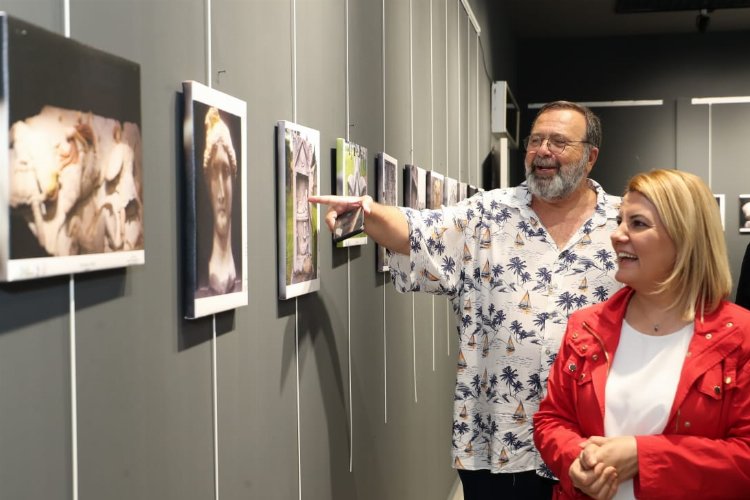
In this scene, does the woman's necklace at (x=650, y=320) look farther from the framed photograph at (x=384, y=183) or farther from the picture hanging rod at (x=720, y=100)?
the picture hanging rod at (x=720, y=100)

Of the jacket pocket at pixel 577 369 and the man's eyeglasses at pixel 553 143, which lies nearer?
the jacket pocket at pixel 577 369

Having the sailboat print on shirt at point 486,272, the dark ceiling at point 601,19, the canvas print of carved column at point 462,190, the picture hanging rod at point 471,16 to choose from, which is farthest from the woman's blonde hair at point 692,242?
the dark ceiling at point 601,19

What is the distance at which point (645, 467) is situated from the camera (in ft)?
5.84

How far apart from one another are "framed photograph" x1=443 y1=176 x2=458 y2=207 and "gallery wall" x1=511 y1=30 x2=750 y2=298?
5.22 metres

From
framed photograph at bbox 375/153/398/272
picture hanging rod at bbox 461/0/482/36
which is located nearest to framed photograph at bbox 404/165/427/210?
framed photograph at bbox 375/153/398/272

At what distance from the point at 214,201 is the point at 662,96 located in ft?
30.7

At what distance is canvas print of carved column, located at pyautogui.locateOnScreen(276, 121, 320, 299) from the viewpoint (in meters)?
1.90

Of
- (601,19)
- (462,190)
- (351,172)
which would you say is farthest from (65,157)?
A: (601,19)

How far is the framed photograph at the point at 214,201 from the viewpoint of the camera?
4.62 ft

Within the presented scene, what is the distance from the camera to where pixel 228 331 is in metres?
1.62

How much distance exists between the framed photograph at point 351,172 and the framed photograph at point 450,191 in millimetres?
1756

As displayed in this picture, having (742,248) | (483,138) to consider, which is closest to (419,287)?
(483,138)

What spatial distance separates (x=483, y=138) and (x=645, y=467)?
18.4ft

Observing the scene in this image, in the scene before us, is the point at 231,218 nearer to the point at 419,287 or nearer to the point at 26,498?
the point at 26,498
